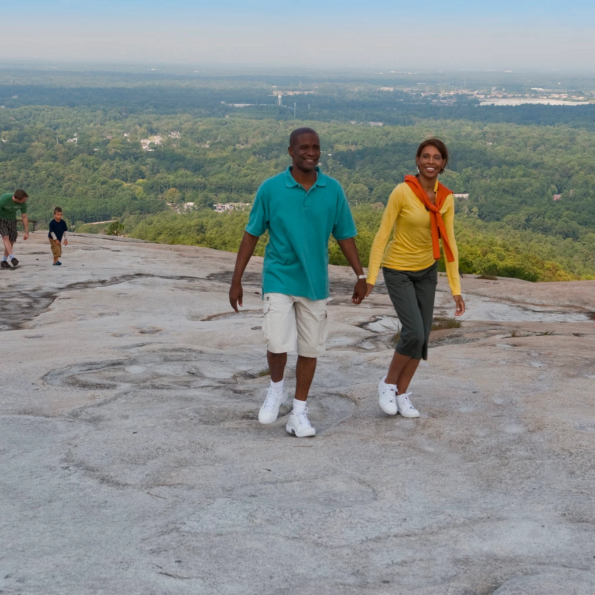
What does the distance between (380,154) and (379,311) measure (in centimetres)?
16280

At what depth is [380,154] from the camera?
16950 cm

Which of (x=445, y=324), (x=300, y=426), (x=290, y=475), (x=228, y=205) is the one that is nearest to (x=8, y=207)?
(x=445, y=324)

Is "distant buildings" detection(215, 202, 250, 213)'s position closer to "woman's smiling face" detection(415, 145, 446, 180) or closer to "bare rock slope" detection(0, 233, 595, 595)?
"bare rock slope" detection(0, 233, 595, 595)

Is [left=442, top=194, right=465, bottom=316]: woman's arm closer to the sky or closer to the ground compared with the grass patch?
closer to the sky

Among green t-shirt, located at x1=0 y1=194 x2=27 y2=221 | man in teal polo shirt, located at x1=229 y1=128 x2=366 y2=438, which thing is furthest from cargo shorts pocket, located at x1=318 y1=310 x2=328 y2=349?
green t-shirt, located at x1=0 y1=194 x2=27 y2=221

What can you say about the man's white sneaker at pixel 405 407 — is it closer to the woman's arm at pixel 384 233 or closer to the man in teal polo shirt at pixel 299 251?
the man in teal polo shirt at pixel 299 251

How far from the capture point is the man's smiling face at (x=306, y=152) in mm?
4461

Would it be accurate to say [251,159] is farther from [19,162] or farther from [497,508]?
[497,508]

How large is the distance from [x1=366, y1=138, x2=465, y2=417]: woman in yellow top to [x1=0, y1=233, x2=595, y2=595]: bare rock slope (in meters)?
0.69

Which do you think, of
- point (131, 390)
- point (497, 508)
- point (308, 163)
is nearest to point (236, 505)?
point (497, 508)

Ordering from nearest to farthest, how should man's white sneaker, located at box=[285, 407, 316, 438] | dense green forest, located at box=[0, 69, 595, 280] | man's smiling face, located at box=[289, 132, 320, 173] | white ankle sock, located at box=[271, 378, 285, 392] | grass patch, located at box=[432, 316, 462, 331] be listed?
man's smiling face, located at box=[289, 132, 320, 173] → man's white sneaker, located at box=[285, 407, 316, 438] → white ankle sock, located at box=[271, 378, 285, 392] → grass patch, located at box=[432, 316, 462, 331] → dense green forest, located at box=[0, 69, 595, 280]

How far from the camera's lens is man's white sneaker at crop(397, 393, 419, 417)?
16.9 feet

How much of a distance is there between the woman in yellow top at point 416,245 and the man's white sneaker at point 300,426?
683 millimetres

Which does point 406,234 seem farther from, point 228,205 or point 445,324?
point 228,205
